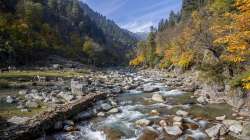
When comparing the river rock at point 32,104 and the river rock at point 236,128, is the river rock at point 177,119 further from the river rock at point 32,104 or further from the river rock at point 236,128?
the river rock at point 32,104

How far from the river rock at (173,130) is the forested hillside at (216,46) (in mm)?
5526

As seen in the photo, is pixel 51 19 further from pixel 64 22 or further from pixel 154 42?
pixel 154 42

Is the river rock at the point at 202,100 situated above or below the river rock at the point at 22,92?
below

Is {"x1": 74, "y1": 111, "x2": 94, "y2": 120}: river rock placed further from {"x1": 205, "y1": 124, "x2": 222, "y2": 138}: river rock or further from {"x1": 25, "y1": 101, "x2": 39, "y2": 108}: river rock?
{"x1": 205, "y1": 124, "x2": 222, "y2": 138}: river rock

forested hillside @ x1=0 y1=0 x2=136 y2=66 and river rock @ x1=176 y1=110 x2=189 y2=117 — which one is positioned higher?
forested hillside @ x1=0 y1=0 x2=136 y2=66

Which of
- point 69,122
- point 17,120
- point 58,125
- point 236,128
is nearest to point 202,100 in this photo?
point 236,128

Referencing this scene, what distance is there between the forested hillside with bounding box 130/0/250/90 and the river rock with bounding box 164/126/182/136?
5526 millimetres

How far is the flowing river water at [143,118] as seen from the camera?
1961cm

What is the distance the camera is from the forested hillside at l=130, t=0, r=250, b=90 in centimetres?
2022

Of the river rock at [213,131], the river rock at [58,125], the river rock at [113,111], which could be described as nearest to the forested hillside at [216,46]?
the river rock at [213,131]

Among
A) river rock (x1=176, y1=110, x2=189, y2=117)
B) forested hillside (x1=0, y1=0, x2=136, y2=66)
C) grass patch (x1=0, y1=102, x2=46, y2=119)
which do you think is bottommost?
river rock (x1=176, y1=110, x2=189, y2=117)

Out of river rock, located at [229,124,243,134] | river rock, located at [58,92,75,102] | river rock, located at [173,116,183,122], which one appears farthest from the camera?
river rock, located at [58,92,75,102]

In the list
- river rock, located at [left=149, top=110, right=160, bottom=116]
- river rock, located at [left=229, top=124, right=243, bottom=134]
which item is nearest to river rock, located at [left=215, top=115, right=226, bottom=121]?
river rock, located at [left=229, top=124, right=243, bottom=134]

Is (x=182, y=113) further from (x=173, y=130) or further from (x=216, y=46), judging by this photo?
(x=216, y=46)
